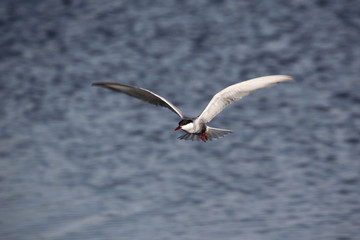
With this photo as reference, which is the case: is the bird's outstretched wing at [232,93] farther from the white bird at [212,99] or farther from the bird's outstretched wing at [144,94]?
the bird's outstretched wing at [144,94]

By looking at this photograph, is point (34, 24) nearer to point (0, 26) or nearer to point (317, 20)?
point (0, 26)

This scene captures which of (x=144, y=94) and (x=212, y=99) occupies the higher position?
(x=144, y=94)

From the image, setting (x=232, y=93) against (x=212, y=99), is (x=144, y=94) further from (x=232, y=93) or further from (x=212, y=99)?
(x=232, y=93)

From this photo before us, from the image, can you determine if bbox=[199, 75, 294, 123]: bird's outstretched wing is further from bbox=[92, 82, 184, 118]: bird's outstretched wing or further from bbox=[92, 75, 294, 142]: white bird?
bbox=[92, 82, 184, 118]: bird's outstretched wing

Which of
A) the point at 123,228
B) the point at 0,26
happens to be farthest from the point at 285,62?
the point at 0,26

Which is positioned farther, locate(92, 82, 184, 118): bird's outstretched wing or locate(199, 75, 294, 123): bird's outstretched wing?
locate(199, 75, 294, 123): bird's outstretched wing

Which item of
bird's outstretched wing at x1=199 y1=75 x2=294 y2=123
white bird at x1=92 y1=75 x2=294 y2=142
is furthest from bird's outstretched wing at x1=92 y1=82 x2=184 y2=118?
bird's outstretched wing at x1=199 y1=75 x2=294 y2=123

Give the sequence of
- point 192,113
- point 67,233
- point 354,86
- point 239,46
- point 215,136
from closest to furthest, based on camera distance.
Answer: point 215,136
point 67,233
point 192,113
point 354,86
point 239,46

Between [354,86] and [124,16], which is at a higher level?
[124,16]

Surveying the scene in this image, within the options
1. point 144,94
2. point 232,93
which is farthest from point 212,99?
point 144,94

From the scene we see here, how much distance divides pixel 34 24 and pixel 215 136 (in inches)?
437

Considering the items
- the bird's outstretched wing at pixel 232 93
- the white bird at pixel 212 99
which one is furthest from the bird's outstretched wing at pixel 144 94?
the bird's outstretched wing at pixel 232 93

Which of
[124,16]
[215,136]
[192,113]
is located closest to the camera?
[215,136]

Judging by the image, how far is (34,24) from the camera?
16641mm
